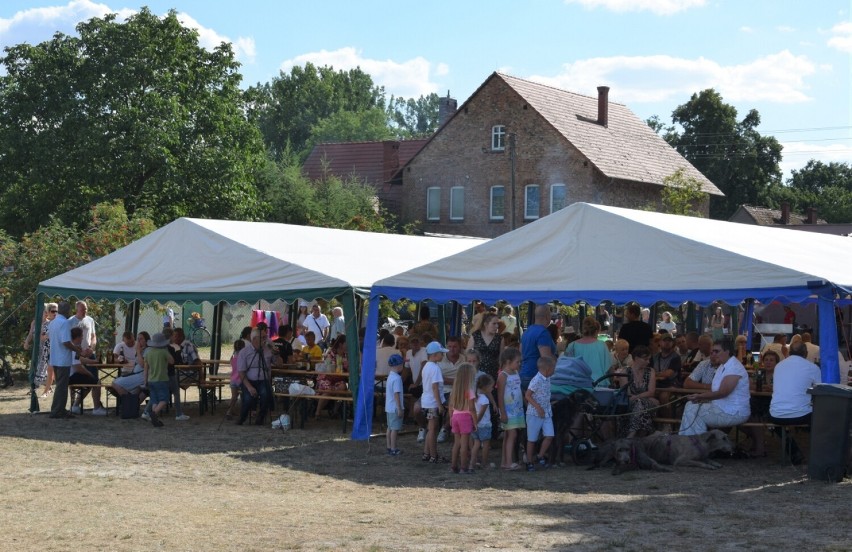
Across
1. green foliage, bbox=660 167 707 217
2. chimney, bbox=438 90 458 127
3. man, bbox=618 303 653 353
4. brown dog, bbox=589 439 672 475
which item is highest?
chimney, bbox=438 90 458 127

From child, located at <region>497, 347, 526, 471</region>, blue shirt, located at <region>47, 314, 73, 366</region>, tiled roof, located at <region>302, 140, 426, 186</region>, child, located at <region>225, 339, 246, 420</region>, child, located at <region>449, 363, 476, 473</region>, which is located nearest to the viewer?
child, located at <region>449, 363, 476, 473</region>

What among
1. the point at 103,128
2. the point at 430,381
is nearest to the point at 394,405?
the point at 430,381

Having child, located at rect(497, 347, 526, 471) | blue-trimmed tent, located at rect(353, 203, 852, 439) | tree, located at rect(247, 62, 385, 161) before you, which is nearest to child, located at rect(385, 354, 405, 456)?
blue-trimmed tent, located at rect(353, 203, 852, 439)

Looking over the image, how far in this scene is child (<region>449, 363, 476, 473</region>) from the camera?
11734 mm

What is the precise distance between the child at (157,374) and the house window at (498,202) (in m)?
31.8

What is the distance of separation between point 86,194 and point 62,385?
23.2 m

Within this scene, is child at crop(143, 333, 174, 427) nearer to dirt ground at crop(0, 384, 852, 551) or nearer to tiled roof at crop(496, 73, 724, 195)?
dirt ground at crop(0, 384, 852, 551)

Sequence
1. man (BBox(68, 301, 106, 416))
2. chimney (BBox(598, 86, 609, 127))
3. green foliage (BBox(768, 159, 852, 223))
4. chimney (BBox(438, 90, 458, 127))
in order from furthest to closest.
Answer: green foliage (BBox(768, 159, 852, 223)), chimney (BBox(438, 90, 458, 127)), chimney (BBox(598, 86, 609, 127)), man (BBox(68, 301, 106, 416))

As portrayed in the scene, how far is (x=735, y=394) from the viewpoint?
40.8 feet

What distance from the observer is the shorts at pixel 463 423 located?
11758 mm

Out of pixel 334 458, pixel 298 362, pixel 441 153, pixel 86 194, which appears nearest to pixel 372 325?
pixel 334 458

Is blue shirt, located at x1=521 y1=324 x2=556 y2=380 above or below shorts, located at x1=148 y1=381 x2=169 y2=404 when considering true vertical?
above

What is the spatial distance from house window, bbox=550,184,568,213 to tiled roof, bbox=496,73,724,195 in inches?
67.2

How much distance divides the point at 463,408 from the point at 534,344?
5.56 feet
